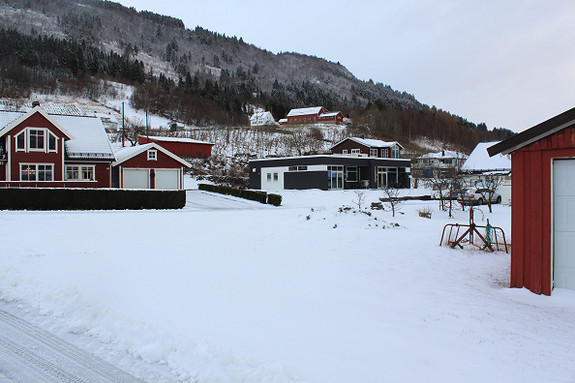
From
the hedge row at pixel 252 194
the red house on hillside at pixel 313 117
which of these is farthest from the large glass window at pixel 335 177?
the red house on hillside at pixel 313 117

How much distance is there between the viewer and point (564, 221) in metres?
6.59

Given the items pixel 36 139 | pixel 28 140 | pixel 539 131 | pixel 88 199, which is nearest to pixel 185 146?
pixel 36 139

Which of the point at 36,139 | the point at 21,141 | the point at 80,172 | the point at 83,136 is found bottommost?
the point at 80,172

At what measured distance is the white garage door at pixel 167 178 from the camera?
3238 cm

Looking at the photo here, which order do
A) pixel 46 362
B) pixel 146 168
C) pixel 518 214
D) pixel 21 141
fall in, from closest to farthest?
pixel 46 362 < pixel 518 214 < pixel 21 141 < pixel 146 168

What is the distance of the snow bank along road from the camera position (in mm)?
4129

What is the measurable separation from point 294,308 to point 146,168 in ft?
91.7

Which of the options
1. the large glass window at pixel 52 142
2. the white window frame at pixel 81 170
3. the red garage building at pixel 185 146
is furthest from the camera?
the red garage building at pixel 185 146

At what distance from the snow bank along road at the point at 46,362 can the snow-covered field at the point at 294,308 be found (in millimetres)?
210

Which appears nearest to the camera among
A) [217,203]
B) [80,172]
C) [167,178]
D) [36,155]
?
[36,155]

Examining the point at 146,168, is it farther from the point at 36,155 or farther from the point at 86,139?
the point at 36,155

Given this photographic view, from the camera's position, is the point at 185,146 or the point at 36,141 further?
the point at 185,146

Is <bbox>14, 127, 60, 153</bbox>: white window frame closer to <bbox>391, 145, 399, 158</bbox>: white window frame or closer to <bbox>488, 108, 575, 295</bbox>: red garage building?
<bbox>488, 108, 575, 295</bbox>: red garage building

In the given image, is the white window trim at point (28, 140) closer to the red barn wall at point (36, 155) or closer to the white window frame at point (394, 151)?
the red barn wall at point (36, 155)
